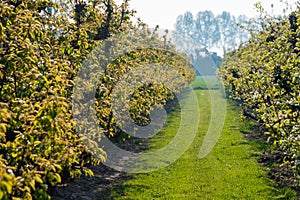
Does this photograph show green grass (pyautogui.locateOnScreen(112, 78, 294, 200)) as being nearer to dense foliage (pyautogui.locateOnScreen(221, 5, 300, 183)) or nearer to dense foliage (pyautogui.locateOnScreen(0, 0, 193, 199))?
dense foliage (pyautogui.locateOnScreen(221, 5, 300, 183))

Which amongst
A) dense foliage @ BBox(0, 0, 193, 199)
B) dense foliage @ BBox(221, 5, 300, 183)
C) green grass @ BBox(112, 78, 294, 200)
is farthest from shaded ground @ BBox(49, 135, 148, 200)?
dense foliage @ BBox(221, 5, 300, 183)

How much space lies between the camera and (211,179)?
16203mm

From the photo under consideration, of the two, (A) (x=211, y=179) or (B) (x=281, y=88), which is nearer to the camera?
(B) (x=281, y=88)

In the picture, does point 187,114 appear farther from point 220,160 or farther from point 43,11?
point 43,11

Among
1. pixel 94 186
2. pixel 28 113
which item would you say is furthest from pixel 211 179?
pixel 28 113

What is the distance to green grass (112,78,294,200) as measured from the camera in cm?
1407

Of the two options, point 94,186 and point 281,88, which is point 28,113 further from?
point 281,88

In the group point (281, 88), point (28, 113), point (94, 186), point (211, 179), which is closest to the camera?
point (28, 113)

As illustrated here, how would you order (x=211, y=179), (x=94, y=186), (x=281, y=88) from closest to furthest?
(x=281, y=88) → (x=94, y=186) → (x=211, y=179)

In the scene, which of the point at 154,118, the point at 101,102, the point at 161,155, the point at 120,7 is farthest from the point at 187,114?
the point at 101,102

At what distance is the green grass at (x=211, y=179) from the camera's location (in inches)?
554

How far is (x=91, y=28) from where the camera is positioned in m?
16.1

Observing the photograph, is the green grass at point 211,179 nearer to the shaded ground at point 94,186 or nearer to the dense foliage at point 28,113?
the shaded ground at point 94,186

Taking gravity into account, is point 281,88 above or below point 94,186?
above
